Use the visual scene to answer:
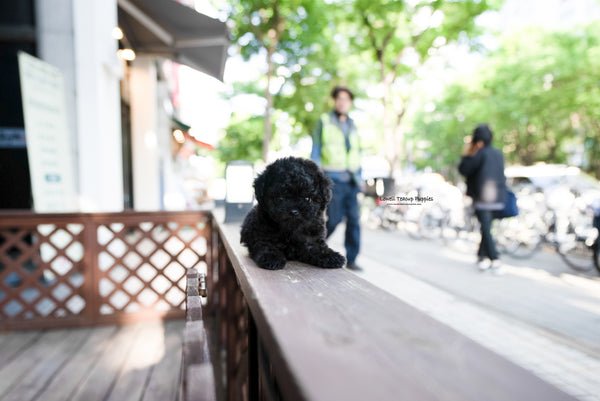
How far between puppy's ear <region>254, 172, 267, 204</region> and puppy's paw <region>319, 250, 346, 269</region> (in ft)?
1.12

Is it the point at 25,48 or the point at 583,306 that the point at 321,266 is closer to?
the point at 583,306

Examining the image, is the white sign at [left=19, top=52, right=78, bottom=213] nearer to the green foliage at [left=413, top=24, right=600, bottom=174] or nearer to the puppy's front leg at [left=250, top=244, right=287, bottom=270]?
the puppy's front leg at [left=250, top=244, right=287, bottom=270]

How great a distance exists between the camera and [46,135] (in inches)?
150

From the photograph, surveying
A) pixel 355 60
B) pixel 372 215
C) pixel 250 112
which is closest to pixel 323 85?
pixel 355 60

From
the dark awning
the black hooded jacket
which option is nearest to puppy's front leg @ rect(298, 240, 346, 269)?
the black hooded jacket

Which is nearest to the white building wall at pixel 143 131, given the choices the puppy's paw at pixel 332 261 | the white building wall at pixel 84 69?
the white building wall at pixel 84 69

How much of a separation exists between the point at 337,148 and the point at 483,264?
11.6ft

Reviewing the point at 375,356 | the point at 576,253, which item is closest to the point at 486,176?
the point at 576,253

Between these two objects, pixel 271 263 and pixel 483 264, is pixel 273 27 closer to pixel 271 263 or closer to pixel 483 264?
pixel 483 264

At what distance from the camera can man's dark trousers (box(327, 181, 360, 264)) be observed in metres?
3.56

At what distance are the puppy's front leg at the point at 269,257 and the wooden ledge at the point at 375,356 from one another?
35 centimetres

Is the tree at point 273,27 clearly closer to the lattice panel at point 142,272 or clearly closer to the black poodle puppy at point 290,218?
the lattice panel at point 142,272

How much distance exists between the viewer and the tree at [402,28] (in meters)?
10.4

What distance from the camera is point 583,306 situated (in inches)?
151
